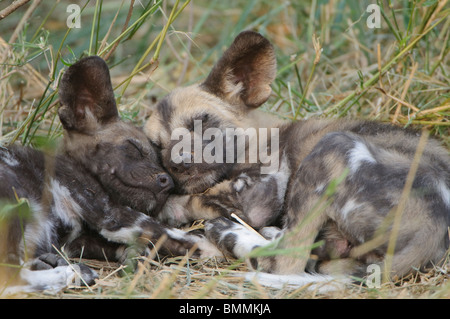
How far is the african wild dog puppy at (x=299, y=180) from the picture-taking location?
3.24 m

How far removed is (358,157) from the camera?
3461 mm

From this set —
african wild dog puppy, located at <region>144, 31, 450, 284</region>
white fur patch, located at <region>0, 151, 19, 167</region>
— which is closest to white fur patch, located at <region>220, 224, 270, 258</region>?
african wild dog puppy, located at <region>144, 31, 450, 284</region>

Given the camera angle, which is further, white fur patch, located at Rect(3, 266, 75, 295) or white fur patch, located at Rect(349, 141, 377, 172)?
white fur patch, located at Rect(349, 141, 377, 172)

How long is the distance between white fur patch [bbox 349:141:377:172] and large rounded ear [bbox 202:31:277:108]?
1.12 m

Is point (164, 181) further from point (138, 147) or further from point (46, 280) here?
point (46, 280)

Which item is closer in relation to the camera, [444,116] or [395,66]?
[444,116]

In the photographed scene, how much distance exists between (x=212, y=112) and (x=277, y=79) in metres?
1.29

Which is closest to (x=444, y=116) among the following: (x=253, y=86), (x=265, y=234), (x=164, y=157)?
(x=253, y=86)

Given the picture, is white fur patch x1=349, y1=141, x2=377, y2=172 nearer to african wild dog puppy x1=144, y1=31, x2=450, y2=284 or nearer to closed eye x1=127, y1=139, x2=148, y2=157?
african wild dog puppy x1=144, y1=31, x2=450, y2=284

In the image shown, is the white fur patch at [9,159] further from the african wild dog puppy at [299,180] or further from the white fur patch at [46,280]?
the african wild dog puppy at [299,180]

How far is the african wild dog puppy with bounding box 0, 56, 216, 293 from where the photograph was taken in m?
3.52
